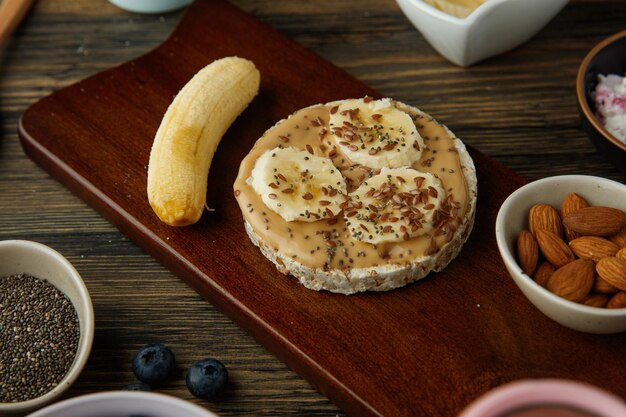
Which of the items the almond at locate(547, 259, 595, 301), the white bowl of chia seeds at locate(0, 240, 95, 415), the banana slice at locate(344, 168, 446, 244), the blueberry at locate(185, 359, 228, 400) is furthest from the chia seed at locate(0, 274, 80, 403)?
the almond at locate(547, 259, 595, 301)

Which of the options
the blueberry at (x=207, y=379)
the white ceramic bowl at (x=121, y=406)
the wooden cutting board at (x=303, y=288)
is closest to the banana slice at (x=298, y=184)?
the wooden cutting board at (x=303, y=288)

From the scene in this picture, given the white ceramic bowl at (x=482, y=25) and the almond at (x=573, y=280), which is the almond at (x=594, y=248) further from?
the white ceramic bowl at (x=482, y=25)

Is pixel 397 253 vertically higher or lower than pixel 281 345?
higher

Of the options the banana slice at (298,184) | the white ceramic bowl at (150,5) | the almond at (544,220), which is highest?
the white ceramic bowl at (150,5)

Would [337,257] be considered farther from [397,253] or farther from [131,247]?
[131,247]

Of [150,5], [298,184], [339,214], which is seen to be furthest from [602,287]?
[150,5]

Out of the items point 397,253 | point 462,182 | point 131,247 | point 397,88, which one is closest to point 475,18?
point 397,88
